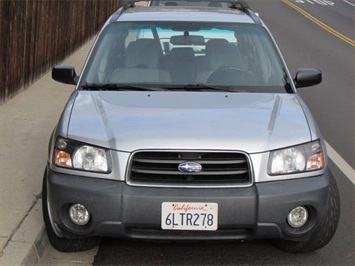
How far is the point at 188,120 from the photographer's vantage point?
393 centimetres

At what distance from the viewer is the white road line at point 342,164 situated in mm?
6204

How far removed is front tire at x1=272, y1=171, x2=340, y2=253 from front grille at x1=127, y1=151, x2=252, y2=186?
2.36 ft

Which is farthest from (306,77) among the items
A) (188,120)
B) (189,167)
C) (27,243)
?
(27,243)

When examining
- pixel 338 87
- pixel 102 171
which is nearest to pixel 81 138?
pixel 102 171

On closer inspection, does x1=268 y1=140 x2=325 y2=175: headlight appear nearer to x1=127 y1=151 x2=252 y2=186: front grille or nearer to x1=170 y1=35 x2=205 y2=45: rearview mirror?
x1=127 y1=151 x2=252 y2=186: front grille

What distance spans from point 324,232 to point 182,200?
1.15 m

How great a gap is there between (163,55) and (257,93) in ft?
3.15

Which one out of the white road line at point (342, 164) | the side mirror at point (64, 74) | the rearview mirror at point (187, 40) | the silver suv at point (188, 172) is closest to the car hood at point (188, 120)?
the silver suv at point (188, 172)

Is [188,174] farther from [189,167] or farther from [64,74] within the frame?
[64,74]

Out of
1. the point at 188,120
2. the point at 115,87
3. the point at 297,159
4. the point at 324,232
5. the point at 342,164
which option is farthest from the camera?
the point at 342,164

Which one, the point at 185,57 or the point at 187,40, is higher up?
the point at 187,40

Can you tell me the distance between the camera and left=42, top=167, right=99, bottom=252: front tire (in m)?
4.11

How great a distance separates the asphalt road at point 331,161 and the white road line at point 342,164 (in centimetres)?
1

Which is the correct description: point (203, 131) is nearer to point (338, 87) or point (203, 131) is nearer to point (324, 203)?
point (324, 203)
